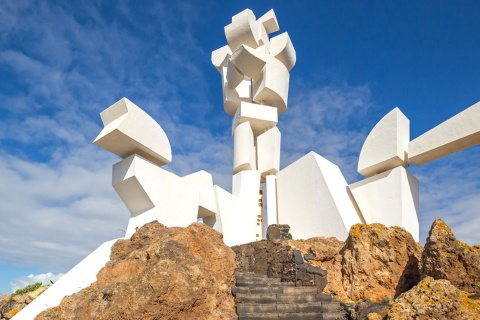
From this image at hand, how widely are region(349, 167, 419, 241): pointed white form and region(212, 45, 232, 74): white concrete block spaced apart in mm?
9904

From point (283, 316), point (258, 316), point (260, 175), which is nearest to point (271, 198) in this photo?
point (260, 175)

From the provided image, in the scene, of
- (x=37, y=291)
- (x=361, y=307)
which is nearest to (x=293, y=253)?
(x=361, y=307)

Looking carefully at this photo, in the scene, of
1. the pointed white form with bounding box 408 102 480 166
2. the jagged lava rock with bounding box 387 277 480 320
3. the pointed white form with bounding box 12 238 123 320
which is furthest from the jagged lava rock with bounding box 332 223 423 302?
the pointed white form with bounding box 12 238 123 320

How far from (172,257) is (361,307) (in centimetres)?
374

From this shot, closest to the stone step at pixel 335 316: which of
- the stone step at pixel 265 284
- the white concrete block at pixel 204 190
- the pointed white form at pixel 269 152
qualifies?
the stone step at pixel 265 284

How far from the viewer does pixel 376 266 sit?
8.41 meters

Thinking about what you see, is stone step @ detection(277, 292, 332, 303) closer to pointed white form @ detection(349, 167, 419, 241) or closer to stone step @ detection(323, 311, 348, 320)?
stone step @ detection(323, 311, 348, 320)

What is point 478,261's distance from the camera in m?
6.21

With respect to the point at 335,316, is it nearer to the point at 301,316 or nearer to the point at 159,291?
the point at 301,316

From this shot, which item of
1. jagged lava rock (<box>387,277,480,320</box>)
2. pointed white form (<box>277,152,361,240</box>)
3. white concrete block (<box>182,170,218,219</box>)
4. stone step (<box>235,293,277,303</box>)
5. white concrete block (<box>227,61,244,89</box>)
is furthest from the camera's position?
white concrete block (<box>227,61,244,89</box>)

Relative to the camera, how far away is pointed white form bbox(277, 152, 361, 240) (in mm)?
13102

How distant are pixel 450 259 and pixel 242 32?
566 inches

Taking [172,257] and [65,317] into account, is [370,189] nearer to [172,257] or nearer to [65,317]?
[172,257]

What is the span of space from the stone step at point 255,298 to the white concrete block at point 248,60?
1148cm
